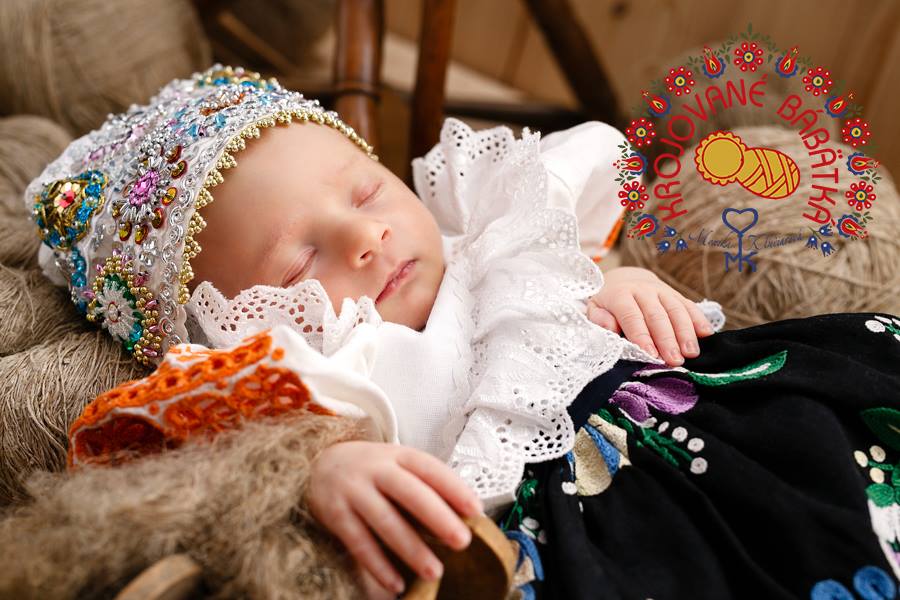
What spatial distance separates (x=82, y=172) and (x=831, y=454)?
92cm

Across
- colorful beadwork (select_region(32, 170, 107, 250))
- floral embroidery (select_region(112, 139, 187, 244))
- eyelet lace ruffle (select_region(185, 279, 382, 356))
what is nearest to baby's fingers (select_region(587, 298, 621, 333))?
eyelet lace ruffle (select_region(185, 279, 382, 356))

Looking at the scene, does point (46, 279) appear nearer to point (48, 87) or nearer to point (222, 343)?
point (222, 343)

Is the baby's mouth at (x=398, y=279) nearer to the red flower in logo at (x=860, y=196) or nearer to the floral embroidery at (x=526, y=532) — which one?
the floral embroidery at (x=526, y=532)

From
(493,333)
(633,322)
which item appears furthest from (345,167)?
(633,322)

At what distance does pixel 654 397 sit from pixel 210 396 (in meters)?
0.46

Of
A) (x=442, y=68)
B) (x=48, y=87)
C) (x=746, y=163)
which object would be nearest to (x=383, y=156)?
(x=442, y=68)

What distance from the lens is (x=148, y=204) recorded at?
88 centimetres

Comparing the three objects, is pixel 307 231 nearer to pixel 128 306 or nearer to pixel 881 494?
pixel 128 306

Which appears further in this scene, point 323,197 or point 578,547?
point 323,197

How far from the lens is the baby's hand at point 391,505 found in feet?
1.86

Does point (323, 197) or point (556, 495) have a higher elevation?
point (323, 197)

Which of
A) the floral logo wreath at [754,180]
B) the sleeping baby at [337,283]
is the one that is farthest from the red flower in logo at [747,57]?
the sleeping baby at [337,283]

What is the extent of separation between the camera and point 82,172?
0.98 m

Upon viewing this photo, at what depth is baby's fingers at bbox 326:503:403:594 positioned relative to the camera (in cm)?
58
